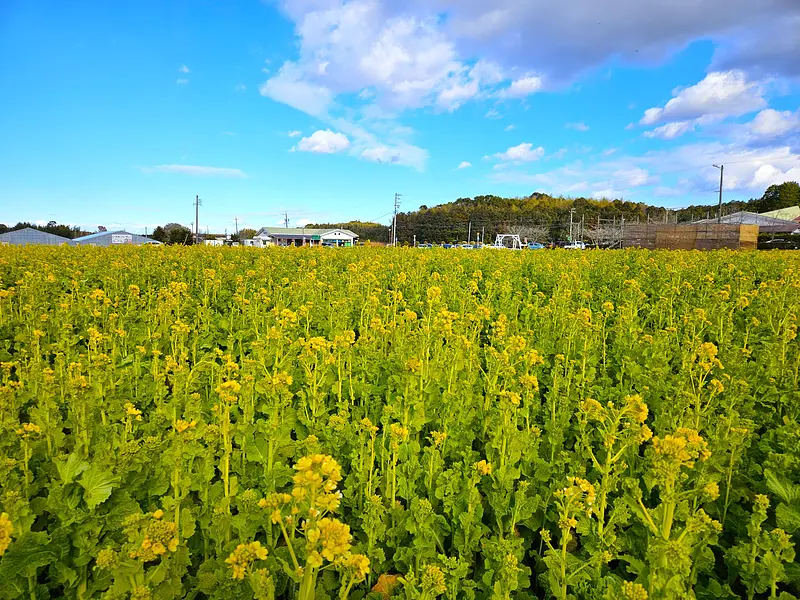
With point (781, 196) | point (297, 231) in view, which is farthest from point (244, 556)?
point (781, 196)

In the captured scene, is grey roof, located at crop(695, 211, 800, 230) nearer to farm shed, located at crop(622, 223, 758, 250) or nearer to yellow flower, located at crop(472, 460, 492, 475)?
farm shed, located at crop(622, 223, 758, 250)

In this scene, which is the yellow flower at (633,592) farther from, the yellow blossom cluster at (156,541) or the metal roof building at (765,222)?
the metal roof building at (765,222)

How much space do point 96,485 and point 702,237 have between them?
27952 millimetres

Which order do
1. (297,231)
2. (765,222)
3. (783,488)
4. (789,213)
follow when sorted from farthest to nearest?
(297,231)
(789,213)
(765,222)
(783,488)

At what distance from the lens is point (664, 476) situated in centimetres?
169

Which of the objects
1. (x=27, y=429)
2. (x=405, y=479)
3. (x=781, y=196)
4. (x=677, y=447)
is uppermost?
(x=781, y=196)

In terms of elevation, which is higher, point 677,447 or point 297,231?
point 297,231

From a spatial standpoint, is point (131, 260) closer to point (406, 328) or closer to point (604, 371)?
point (406, 328)

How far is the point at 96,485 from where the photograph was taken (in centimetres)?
202

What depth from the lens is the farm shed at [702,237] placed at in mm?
22188

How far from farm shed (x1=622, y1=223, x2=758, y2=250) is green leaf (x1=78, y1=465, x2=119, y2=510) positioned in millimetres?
24046

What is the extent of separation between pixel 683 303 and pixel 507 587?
248 inches

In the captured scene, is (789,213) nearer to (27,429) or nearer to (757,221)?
(757,221)

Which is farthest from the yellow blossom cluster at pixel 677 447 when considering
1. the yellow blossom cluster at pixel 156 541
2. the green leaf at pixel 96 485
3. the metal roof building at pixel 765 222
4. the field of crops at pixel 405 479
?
the metal roof building at pixel 765 222
